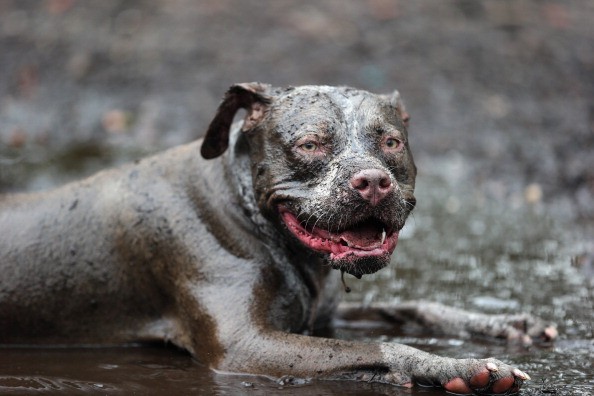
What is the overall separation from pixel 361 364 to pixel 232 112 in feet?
5.94

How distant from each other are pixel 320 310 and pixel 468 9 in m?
8.98

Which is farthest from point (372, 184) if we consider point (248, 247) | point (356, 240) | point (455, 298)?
point (455, 298)

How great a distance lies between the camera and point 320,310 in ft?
20.6

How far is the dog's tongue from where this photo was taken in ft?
16.6

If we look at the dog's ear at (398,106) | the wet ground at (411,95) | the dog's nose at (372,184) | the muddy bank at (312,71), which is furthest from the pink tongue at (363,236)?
the muddy bank at (312,71)

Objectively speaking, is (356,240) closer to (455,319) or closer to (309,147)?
(309,147)

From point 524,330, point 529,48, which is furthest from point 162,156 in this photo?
point 529,48

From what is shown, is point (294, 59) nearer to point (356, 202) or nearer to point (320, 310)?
point (320, 310)

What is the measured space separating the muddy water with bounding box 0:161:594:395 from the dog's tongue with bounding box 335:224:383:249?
2.47 ft

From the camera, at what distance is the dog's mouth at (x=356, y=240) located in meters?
4.98

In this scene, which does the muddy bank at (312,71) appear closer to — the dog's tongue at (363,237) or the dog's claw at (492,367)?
the dog's tongue at (363,237)

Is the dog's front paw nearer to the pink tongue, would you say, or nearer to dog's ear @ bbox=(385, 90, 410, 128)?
the pink tongue

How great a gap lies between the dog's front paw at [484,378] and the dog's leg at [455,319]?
1267 millimetres

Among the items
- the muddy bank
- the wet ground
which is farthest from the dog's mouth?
the muddy bank
